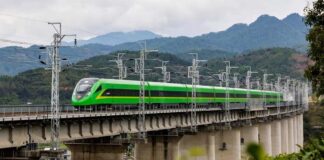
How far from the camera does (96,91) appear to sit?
170 feet

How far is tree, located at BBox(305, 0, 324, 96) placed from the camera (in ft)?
109

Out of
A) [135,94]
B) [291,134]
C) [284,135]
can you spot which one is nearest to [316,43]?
[135,94]

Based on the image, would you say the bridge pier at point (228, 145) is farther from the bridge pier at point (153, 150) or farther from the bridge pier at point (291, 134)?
the bridge pier at point (291, 134)

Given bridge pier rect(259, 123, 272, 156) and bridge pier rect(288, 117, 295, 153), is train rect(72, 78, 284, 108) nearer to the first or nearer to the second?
bridge pier rect(259, 123, 272, 156)

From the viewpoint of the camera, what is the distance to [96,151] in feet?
160

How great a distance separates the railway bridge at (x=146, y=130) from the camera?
34.1m

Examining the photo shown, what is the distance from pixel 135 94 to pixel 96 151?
37.4ft

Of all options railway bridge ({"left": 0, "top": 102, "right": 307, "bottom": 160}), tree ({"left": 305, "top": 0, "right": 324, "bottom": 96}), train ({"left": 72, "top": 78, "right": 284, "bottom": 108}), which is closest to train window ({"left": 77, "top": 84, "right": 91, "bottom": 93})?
train ({"left": 72, "top": 78, "right": 284, "bottom": 108})

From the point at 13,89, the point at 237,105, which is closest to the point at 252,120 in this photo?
the point at 237,105

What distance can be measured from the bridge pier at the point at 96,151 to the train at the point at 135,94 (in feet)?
14.6

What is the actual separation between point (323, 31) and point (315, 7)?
2.27m

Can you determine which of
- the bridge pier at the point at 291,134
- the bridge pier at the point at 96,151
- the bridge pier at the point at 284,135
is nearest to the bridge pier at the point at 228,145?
the bridge pier at the point at 284,135

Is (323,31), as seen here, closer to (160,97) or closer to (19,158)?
(19,158)

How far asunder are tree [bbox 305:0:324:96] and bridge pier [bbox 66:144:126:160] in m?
20.2
